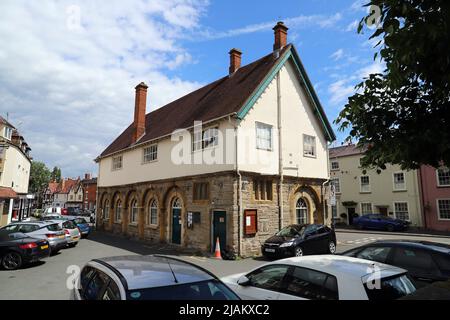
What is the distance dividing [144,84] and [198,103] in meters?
7.29

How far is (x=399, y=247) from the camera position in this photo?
7.81m

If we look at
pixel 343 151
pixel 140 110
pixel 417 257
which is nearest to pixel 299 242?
pixel 417 257

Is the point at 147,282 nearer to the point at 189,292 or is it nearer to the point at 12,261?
the point at 189,292

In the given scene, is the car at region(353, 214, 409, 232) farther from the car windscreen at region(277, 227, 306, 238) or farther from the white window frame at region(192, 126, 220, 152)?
the white window frame at region(192, 126, 220, 152)

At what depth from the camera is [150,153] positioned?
21.7 m

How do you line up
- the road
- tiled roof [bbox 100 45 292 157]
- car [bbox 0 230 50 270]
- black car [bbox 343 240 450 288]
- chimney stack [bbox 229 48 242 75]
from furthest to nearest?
chimney stack [bbox 229 48 242 75] < tiled roof [bbox 100 45 292 157] < car [bbox 0 230 50 270] < the road < black car [bbox 343 240 450 288]

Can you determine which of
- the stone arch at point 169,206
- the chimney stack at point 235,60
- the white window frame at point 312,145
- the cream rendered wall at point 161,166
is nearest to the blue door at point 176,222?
the stone arch at point 169,206

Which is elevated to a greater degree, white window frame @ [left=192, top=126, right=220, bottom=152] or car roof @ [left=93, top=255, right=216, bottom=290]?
white window frame @ [left=192, top=126, right=220, bottom=152]

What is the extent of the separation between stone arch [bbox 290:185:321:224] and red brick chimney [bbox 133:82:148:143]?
1315cm

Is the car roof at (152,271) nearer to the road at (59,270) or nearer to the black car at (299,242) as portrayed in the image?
the road at (59,270)

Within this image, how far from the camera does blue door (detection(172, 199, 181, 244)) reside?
18406 millimetres

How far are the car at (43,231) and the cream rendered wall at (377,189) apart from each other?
27706 mm

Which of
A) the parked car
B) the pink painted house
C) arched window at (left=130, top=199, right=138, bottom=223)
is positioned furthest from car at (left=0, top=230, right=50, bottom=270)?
the pink painted house
